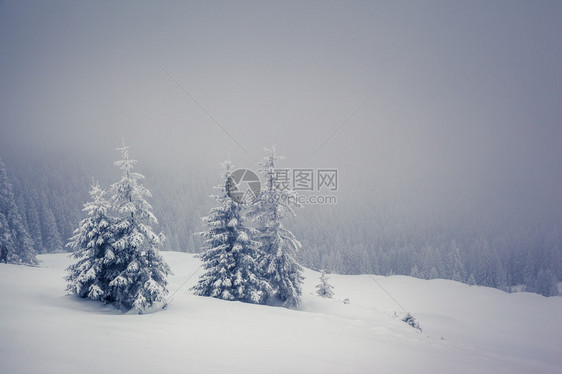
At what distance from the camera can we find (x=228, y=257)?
18500 mm

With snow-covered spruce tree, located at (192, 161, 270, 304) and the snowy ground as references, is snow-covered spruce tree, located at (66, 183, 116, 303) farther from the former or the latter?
snow-covered spruce tree, located at (192, 161, 270, 304)

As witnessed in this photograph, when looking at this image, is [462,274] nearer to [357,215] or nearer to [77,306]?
[357,215]

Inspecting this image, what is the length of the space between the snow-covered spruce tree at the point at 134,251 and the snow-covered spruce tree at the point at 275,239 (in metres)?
8.10

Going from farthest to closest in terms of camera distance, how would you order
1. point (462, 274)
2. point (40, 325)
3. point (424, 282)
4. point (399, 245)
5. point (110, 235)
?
point (399, 245) < point (462, 274) < point (424, 282) < point (110, 235) < point (40, 325)

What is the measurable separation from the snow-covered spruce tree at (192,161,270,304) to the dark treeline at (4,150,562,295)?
25396mm

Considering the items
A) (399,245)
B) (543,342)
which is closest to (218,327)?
(543,342)

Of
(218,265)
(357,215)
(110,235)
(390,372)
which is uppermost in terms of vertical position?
(357,215)

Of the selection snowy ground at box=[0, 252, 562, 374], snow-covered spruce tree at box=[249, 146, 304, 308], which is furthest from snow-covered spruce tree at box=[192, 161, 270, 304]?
snowy ground at box=[0, 252, 562, 374]

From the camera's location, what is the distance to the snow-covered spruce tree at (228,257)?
17.9 meters

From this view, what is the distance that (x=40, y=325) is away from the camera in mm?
7406

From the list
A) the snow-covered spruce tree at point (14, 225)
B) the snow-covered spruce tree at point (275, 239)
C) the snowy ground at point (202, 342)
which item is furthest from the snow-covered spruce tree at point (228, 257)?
the snow-covered spruce tree at point (14, 225)

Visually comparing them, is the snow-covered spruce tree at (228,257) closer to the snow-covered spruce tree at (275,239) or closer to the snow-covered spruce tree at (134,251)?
the snow-covered spruce tree at (275,239)

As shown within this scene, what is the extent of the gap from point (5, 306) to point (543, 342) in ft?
106

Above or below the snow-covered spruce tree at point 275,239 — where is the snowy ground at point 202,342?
below
